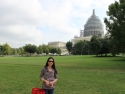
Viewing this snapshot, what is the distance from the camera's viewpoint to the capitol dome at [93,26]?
17588 cm

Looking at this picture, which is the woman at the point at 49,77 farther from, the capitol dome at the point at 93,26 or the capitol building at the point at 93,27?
the capitol dome at the point at 93,26

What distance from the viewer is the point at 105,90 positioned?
406 inches

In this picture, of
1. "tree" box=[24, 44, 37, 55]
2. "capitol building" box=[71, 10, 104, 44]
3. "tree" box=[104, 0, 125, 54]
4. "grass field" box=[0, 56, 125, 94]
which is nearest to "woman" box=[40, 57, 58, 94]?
"grass field" box=[0, 56, 125, 94]

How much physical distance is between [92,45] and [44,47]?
5595cm

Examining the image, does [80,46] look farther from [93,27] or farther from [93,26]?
[93,26]

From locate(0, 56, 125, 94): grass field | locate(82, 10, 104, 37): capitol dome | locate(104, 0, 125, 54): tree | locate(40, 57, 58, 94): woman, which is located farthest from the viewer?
locate(82, 10, 104, 37): capitol dome

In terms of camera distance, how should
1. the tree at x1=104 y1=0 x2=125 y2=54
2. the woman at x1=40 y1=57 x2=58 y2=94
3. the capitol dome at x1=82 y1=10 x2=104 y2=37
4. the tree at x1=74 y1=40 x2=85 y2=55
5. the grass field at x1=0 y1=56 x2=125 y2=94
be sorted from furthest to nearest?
the capitol dome at x1=82 y1=10 x2=104 y2=37 < the tree at x1=74 y1=40 x2=85 y2=55 < the tree at x1=104 y1=0 x2=125 y2=54 < the grass field at x1=0 y1=56 x2=125 y2=94 < the woman at x1=40 y1=57 x2=58 y2=94

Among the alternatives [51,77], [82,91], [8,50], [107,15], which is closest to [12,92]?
[82,91]

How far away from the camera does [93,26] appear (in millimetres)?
175125

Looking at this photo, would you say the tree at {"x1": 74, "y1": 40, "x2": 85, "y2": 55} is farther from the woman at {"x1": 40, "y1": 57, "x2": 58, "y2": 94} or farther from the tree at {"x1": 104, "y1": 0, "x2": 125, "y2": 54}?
the woman at {"x1": 40, "y1": 57, "x2": 58, "y2": 94}

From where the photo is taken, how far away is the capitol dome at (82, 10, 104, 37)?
175875mm

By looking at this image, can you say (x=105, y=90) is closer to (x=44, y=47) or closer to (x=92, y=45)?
(x=92, y=45)

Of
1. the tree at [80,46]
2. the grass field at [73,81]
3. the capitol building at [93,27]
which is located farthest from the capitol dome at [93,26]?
the grass field at [73,81]

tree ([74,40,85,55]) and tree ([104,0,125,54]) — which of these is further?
tree ([74,40,85,55])
